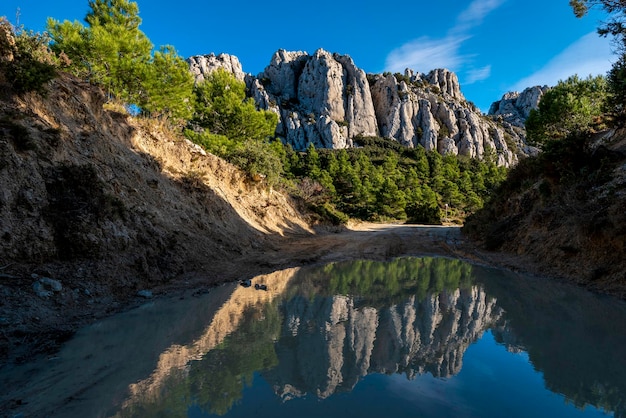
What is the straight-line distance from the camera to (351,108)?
116 meters

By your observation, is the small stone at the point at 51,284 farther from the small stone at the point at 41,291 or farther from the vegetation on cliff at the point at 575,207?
the vegetation on cliff at the point at 575,207

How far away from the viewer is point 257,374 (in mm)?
4789

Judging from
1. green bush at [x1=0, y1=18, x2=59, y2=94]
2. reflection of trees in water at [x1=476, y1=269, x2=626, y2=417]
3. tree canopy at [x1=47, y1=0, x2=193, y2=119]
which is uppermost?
tree canopy at [x1=47, y1=0, x2=193, y2=119]

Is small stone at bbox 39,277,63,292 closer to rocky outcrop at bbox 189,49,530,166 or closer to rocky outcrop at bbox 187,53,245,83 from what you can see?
rocky outcrop at bbox 189,49,530,166

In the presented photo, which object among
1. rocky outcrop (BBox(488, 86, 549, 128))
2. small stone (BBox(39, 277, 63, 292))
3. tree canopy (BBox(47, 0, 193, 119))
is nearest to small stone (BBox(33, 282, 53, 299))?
small stone (BBox(39, 277, 63, 292))

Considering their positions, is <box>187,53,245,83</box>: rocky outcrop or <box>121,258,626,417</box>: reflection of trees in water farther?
<box>187,53,245,83</box>: rocky outcrop

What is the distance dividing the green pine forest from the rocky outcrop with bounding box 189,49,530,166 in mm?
→ 46079

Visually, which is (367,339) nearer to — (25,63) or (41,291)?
(41,291)

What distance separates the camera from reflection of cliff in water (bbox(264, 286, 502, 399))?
478 centimetres

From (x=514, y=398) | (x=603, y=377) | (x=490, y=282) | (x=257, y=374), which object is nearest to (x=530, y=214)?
(x=490, y=282)

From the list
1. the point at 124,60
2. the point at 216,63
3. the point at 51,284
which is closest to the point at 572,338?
the point at 51,284

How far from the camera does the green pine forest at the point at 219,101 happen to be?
567 inches

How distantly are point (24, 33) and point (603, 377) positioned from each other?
17.7 meters

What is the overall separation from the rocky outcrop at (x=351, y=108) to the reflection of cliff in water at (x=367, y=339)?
99820 millimetres
